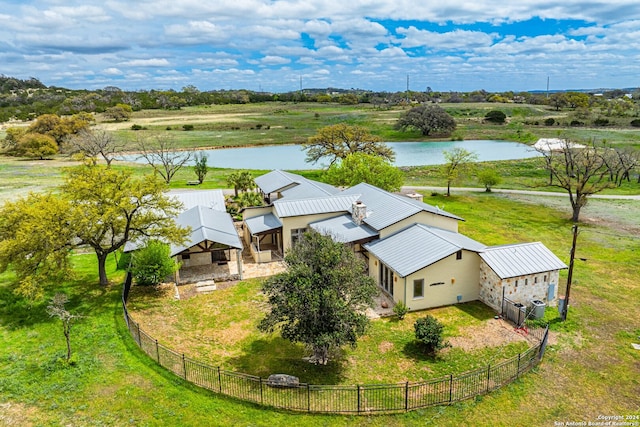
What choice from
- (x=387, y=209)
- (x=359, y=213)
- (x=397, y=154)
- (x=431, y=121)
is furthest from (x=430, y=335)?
(x=431, y=121)

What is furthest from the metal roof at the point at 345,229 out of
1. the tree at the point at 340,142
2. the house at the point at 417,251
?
the tree at the point at 340,142

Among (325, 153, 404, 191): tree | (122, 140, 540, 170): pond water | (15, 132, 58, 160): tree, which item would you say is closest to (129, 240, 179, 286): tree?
(325, 153, 404, 191): tree

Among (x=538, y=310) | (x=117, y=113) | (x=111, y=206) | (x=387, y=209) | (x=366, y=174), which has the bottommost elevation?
(x=538, y=310)

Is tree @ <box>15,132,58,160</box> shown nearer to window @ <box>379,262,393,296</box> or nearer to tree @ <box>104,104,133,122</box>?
tree @ <box>104,104,133,122</box>

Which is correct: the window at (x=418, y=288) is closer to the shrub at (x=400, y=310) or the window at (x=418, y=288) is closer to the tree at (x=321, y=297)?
the shrub at (x=400, y=310)

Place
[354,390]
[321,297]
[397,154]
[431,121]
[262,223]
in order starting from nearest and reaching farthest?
[354,390], [321,297], [262,223], [397,154], [431,121]

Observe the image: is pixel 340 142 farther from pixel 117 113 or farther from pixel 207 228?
pixel 117 113
